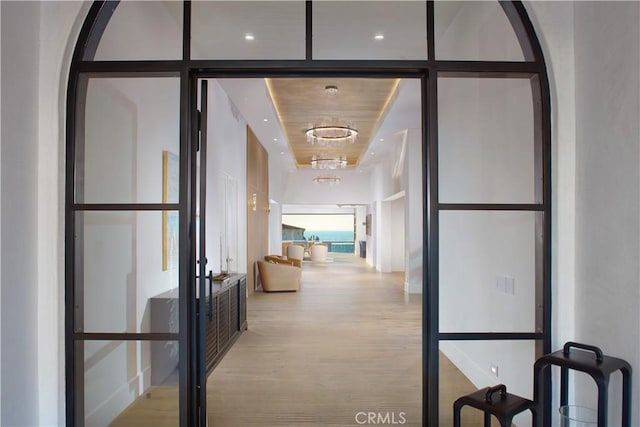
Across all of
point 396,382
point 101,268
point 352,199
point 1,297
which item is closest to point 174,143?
point 101,268

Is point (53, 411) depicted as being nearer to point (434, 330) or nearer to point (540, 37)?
point (434, 330)

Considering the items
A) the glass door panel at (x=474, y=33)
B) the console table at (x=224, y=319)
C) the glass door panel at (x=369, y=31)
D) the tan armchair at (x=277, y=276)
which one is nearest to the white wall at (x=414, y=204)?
the tan armchair at (x=277, y=276)

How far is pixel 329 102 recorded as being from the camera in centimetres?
735

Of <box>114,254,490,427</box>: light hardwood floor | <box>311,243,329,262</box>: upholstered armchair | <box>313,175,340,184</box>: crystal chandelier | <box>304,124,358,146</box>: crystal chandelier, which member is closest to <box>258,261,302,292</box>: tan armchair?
<box>114,254,490,427</box>: light hardwood floor

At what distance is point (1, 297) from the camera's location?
2.06 meters

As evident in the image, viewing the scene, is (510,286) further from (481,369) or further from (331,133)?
(331,133)

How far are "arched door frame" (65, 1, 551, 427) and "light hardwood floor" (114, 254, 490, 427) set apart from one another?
325 mm

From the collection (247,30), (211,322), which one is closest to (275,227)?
(211,322)

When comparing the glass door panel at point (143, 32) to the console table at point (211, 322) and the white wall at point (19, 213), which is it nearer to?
the white wall at point (19, 213)

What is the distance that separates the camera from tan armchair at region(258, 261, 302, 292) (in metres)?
9.21

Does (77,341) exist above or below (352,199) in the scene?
below

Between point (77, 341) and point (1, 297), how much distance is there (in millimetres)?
513

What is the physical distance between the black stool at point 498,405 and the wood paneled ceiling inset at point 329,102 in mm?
3984

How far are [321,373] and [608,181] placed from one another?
3167 millimetres
